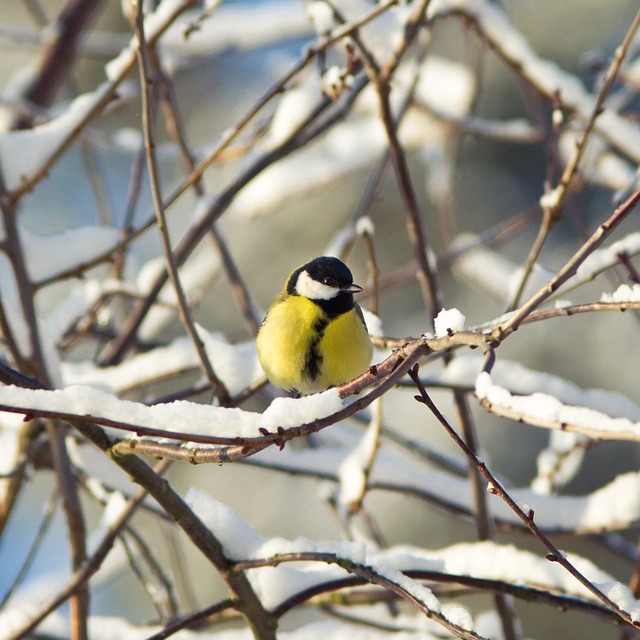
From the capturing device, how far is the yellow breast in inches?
96.3

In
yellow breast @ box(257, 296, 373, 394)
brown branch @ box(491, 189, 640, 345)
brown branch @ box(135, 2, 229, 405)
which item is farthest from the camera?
yellow breast @ box(257, 296, 373, 394)

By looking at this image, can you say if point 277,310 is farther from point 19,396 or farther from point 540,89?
point 19,396

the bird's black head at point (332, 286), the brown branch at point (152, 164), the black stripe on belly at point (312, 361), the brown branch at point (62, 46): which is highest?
the brown branch at point (62, 46)

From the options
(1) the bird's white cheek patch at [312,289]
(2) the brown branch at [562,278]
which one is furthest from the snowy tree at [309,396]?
(1) the bird's white cheek patch at [312,289]

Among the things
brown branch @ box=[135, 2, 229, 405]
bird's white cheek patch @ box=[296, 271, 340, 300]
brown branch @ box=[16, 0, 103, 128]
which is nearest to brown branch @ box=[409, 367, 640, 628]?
brown branch @ box=[135, 2, 229, 405]

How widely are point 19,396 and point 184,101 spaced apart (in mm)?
7518

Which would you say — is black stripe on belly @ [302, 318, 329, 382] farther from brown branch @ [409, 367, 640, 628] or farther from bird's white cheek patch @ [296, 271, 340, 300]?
brown branch @ [409, 367, 640, 628]

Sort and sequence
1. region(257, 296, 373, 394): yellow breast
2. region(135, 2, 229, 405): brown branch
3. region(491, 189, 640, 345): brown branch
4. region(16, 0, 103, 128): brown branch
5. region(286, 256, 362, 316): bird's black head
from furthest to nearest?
1. region(16, 0, 103, 128): brown branch
2. region(286, 256, 362, 316): bird's black head
3. region(257, 296, 373, 394): yellow breast
4. region(135, 2, 229, 405): brown branch
5. region(491, 189, 640, 345): brown branch

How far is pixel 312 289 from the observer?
2689 mm

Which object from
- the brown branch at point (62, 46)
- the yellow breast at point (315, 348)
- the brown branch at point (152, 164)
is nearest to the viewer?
the brown branch at point (152, 164)

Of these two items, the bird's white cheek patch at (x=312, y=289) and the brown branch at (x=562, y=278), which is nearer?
the brown branch at (x=562, y=278)

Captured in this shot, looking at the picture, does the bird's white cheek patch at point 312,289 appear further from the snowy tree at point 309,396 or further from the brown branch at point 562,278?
the brown branch at point 562,278

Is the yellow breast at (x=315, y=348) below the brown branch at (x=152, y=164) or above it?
above

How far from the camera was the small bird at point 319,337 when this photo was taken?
96.4 inches
